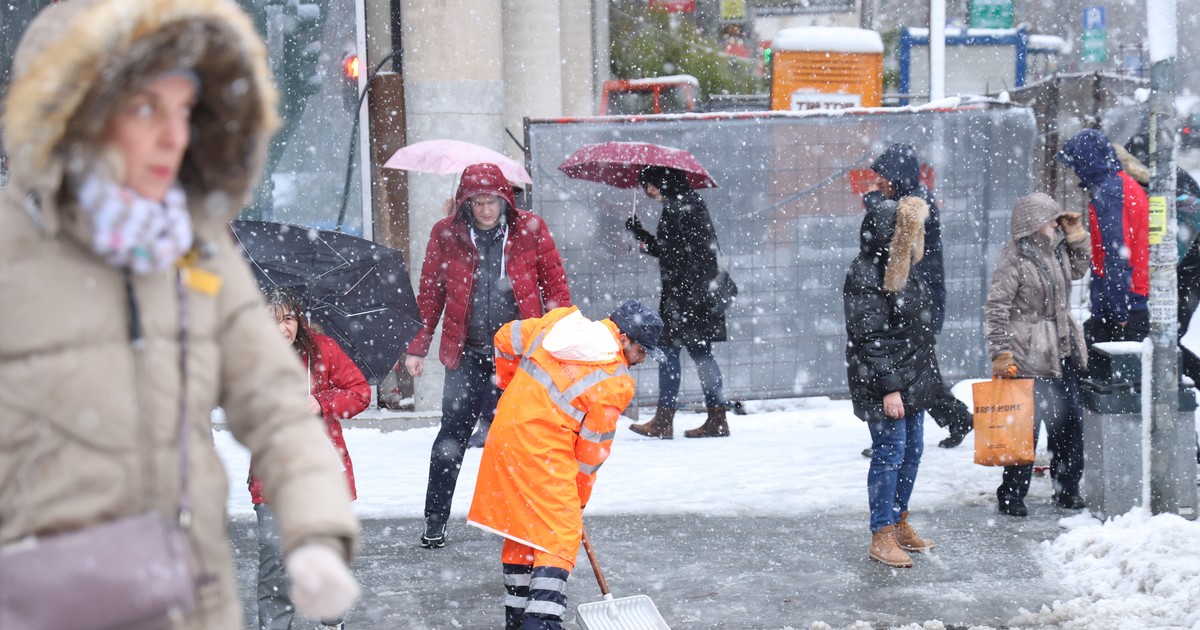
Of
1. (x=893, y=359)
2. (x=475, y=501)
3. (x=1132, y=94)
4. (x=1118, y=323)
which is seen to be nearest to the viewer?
(x=475, y=501)

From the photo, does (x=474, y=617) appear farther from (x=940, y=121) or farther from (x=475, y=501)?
(x=940, y=121)

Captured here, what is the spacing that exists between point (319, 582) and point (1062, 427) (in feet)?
19.1

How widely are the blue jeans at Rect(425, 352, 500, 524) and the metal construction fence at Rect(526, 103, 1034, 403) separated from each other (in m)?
2.89

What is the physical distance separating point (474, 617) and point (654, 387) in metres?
4.33

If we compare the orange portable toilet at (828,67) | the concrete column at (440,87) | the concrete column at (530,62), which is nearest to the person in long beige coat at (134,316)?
the concrete column at (440,87)

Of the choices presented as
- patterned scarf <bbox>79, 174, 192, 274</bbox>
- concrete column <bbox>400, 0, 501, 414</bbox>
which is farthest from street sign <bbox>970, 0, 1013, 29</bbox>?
patterned scarf <bbox>79, 174, 192, 274</bbox>

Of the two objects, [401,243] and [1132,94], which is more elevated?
[1132,94]

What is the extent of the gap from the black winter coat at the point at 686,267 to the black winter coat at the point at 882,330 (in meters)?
2.95

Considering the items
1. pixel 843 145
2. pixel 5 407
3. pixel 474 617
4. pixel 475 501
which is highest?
pixel 843 145

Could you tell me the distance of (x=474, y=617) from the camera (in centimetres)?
536

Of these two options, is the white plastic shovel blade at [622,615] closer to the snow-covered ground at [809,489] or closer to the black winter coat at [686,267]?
the snow-covered ground at [809,489]

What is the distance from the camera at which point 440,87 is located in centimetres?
967

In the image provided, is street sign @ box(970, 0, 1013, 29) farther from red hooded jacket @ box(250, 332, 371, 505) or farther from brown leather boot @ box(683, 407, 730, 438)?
red hooded jacket @ box(250, 332, 371, 505)

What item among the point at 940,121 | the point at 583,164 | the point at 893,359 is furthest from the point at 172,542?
the point at 940,121
